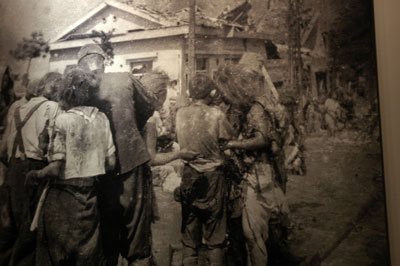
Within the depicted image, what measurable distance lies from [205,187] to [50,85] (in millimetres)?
1572

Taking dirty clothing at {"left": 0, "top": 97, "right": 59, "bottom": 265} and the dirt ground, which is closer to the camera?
the dirt ground

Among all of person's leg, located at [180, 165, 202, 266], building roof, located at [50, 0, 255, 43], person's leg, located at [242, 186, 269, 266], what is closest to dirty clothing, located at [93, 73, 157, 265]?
person's leg, located at [180, 165, 202, 266]

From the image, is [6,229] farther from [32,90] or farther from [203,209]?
[203,209]

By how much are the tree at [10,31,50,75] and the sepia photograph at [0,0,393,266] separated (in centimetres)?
11

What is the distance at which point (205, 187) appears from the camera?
2.27 m

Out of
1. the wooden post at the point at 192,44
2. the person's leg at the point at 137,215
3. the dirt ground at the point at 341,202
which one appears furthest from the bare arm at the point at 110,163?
the dirt ground at the point at 341,202

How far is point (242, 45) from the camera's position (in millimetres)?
2350

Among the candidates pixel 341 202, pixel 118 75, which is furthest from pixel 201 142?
pixel 341 202

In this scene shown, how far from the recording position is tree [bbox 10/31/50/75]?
2.65 m

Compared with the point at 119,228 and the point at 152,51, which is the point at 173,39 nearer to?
the point at 152,51

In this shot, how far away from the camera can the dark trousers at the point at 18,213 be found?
248 cm

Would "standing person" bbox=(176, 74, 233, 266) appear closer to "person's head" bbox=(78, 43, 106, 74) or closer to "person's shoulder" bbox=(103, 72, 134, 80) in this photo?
"person's shoulder" bbox=(103, 72, 134, 80)

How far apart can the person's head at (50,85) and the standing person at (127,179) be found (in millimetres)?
389

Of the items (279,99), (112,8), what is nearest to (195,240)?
(279,99)
